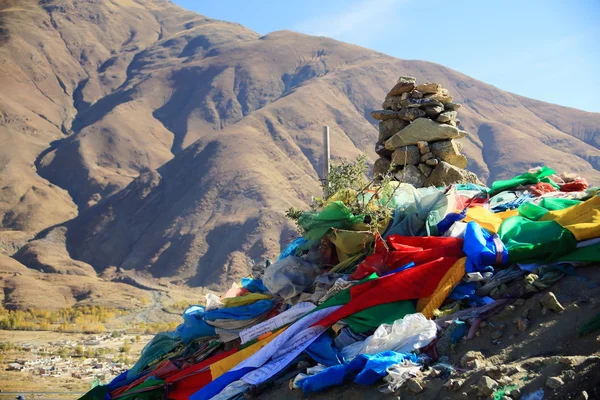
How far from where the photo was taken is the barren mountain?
43.9 metres

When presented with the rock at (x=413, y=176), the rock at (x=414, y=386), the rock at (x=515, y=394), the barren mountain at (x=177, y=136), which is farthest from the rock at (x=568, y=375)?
the barren mountain at (x=177, y=136)

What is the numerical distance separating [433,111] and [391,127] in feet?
2.05

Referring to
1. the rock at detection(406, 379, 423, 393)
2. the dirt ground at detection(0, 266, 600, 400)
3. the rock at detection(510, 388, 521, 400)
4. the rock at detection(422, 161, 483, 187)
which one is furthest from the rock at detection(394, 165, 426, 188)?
the rock at detection(510, 388, 521, 400)

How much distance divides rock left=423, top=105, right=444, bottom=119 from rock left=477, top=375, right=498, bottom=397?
216 inches

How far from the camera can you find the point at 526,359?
396 cm

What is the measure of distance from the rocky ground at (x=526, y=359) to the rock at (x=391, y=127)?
4.65 metres

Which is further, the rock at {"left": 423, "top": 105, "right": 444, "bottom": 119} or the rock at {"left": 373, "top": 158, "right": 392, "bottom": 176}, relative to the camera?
A: the rock at {"left": 373, "top": 158, "right": 392, "bottom": 176}

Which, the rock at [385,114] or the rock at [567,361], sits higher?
the rock at [385,114]

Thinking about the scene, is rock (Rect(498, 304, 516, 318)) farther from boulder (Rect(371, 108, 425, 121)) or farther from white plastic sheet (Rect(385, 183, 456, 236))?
boulder (Rect(371, 108, 425, 121))

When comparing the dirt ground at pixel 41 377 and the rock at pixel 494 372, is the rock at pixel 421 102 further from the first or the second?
the dirt ground at pixel 41 377

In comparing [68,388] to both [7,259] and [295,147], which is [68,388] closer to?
[7,259]

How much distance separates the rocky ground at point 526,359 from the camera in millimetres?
3586

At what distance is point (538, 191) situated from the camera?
6.43 meters

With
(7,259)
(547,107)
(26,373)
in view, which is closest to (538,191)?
(26,373)
